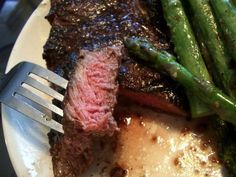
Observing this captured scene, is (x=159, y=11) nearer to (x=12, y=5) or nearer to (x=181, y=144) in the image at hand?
(x=181, y=144)

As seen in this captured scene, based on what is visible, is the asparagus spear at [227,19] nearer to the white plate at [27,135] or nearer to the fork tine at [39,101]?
the fork tine at [39,101]

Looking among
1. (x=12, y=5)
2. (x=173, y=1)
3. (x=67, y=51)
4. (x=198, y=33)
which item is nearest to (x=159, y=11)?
(x=173, y=1)

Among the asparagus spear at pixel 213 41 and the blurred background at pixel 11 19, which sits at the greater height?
the asparagus spear at pixel 213 41

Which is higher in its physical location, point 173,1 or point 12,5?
point 173,1

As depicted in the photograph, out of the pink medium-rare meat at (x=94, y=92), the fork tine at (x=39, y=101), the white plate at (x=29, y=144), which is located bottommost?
the white plate at (x=29, y=144)

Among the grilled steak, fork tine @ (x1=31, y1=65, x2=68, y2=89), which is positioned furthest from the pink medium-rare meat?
fork tine @ (x1=31, y1=65, x2=68, y2=89)

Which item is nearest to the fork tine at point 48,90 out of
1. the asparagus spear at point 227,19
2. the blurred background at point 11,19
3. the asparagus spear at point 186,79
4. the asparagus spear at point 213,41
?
the asparagus spear at point 186,79

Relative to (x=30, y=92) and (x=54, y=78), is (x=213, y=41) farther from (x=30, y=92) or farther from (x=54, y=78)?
(x=30, y=92)
